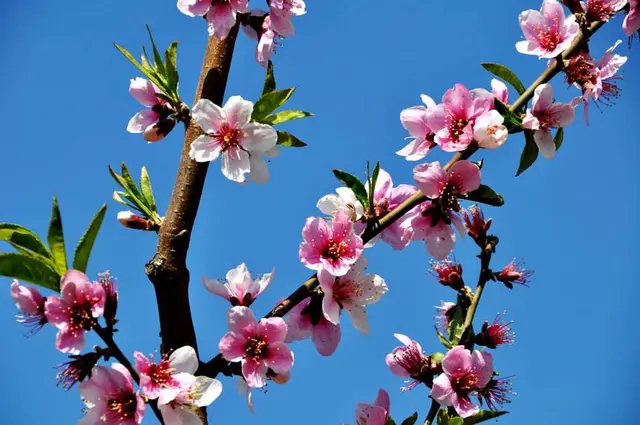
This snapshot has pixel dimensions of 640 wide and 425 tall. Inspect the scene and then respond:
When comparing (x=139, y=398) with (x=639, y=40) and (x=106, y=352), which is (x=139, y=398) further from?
(x=639, y=40)

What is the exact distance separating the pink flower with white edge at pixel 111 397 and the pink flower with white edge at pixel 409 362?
3.41 ft

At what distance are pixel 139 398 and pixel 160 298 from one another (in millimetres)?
348

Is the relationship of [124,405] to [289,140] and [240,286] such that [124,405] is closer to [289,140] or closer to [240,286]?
[240,286]

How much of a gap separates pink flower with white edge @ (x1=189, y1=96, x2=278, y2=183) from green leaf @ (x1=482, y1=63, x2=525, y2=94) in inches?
31.1

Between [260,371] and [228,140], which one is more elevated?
[228,140]

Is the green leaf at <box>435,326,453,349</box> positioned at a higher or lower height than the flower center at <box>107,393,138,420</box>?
higher

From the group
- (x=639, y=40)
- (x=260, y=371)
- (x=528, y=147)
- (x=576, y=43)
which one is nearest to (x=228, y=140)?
(x=260, y=371)

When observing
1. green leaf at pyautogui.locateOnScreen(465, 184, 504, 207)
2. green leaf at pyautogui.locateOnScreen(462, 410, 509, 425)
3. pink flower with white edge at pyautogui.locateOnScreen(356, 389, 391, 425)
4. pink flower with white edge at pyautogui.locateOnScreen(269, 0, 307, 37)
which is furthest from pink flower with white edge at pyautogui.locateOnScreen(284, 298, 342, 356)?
pink flower with white edge at pyautogui.locateOnScreen(269, 0, 307, 37)

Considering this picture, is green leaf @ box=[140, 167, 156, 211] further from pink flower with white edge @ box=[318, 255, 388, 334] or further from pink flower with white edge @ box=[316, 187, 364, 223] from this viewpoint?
pink flower with white edge @ box=[318, 255, 388, 334]

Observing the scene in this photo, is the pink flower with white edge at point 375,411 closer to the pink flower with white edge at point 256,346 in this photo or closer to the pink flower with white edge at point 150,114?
the pink flower with white edge at point 256,346

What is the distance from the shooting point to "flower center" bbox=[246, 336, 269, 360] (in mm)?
2178

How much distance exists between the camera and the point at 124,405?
195 cm

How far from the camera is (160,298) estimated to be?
2.16m

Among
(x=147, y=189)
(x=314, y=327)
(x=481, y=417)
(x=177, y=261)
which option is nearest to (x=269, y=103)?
(x=147, y=189)
